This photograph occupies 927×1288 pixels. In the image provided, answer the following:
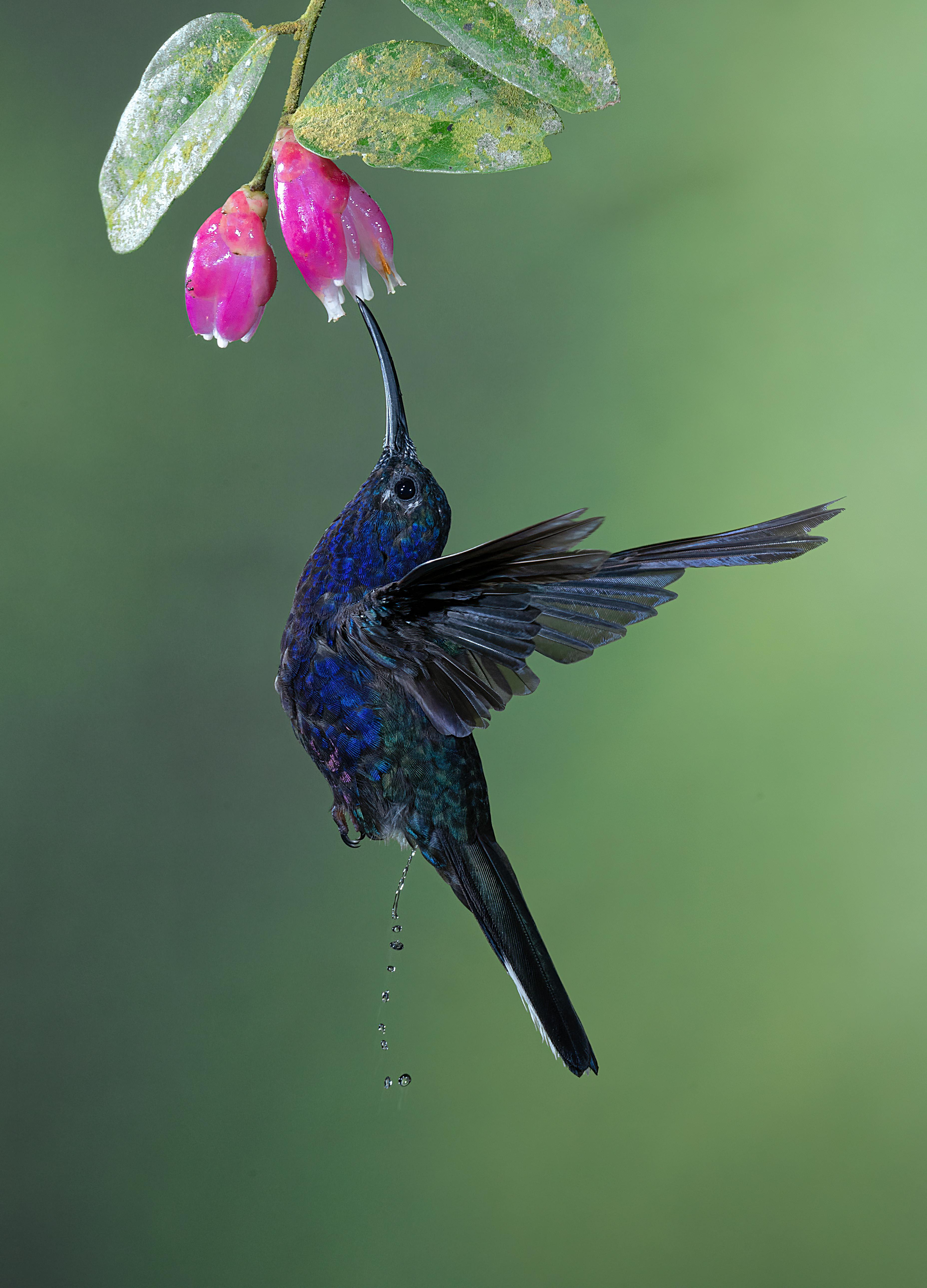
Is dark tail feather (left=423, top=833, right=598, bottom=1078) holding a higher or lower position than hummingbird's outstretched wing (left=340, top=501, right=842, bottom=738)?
lower

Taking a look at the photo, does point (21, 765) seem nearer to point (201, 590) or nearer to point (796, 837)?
point (201, 590)

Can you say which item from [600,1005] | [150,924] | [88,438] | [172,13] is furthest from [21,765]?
[172,13]

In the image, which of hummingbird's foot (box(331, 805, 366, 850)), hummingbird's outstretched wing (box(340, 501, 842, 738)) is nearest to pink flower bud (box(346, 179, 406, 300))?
hummingbird's outstretched wing (box(340, 501, 842, 738))

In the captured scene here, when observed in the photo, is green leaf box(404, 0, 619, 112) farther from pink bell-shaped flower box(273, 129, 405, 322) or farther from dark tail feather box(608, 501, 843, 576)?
dark tail feather box(608, 501, 843, 576)

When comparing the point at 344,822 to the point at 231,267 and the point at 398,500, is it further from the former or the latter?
the point at 231,267

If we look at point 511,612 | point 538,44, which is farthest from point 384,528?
point 538,44

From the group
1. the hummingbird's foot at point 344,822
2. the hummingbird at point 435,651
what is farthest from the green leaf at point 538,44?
the hummingbird's foot at point 344,822
